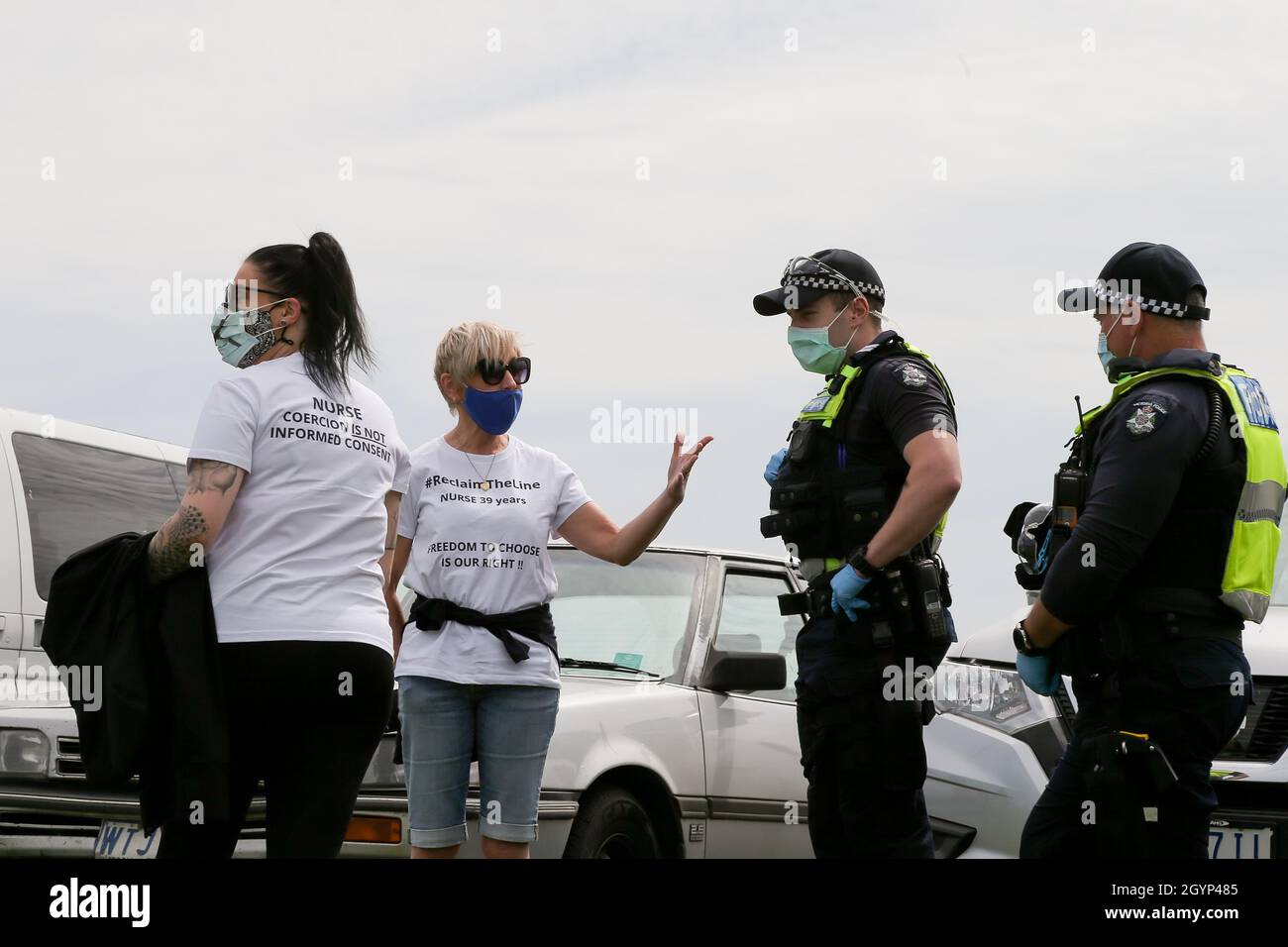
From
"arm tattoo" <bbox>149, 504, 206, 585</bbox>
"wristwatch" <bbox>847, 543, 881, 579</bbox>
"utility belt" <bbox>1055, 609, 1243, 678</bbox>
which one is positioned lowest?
"utility belt" <bbox>1055, 609, 1243, 678</bbox>

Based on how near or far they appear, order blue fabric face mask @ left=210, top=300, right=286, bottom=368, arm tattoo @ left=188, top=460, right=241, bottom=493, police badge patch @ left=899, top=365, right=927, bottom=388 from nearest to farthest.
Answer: arm tattoo @ left=188, top=460, right=241, bottom=493
blue fabric face mask @ left=210, top=300, right=286, bottom=368
police badge patch @ left=899, top=365, right=927, bottom=388

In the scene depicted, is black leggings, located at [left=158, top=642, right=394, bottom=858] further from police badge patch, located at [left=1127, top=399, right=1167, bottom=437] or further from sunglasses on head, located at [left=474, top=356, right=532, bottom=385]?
police badge patch, located at [left=1127, top=399, right=1167, bottom=437]

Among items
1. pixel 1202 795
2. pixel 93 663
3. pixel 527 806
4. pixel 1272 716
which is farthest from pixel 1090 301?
pixel 93 663

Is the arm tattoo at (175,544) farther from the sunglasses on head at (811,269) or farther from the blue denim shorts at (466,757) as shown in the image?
the sunglasses on head at (811,269)

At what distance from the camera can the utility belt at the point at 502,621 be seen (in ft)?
16.6

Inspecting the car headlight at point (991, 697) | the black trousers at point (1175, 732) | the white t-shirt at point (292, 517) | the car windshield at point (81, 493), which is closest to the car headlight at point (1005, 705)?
the car headlight at point (991, 697)

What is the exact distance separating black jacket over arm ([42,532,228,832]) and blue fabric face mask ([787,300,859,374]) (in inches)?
82.9

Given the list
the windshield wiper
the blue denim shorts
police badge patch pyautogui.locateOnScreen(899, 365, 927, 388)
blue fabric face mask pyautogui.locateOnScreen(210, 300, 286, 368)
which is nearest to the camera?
blue fabric face mask pyautogui.locateOnScreen(210, 300, 286, 368)

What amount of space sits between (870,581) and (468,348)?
159cm

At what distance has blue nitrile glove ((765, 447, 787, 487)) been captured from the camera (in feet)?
16.5

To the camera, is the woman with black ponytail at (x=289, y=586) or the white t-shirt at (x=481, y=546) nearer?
the woman with black ponytail at (x=289, y=586)

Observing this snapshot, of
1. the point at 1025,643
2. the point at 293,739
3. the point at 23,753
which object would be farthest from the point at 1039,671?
the point at 23,753

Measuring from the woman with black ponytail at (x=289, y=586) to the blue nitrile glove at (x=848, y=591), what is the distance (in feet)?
4.34

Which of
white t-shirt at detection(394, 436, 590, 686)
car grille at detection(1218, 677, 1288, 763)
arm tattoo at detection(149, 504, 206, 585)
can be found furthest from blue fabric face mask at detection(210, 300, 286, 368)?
car grille at detection(1218, 677, 1288, 763)
